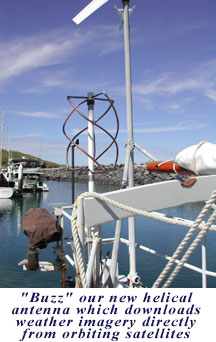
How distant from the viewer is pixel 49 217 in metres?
4.50

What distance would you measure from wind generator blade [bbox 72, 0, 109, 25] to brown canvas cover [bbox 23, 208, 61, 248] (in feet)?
14.0

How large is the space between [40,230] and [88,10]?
15.1 ft

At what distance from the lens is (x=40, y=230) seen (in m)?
4.25

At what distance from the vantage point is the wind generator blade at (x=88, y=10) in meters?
5.88

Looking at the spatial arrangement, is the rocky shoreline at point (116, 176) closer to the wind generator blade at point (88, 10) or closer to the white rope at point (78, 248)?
the wind generator blade at point (88, 10)

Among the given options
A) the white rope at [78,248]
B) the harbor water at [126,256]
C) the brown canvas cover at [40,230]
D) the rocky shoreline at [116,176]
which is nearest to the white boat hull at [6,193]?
the rocky shoreline at [116,176]

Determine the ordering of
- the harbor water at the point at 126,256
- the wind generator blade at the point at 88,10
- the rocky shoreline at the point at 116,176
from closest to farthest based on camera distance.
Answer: the wind generator blade at the point at 88,10 < the harbor water at the point at 126,256 < the rocky shoreline at the point at 116,176

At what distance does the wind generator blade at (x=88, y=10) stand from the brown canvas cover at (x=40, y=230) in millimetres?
4261

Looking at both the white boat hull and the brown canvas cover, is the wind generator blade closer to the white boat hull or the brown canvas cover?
the brown canvas cover

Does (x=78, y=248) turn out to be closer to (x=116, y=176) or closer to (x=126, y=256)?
(x=126, y=256)

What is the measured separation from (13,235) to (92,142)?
58.0 ft

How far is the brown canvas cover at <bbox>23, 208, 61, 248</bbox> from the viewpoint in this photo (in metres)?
4.23

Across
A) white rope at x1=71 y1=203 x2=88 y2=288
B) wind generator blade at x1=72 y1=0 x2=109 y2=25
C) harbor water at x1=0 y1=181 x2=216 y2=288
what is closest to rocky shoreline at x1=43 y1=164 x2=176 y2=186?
harbor water at x1=0 y1=181 x2=216 y2=288
